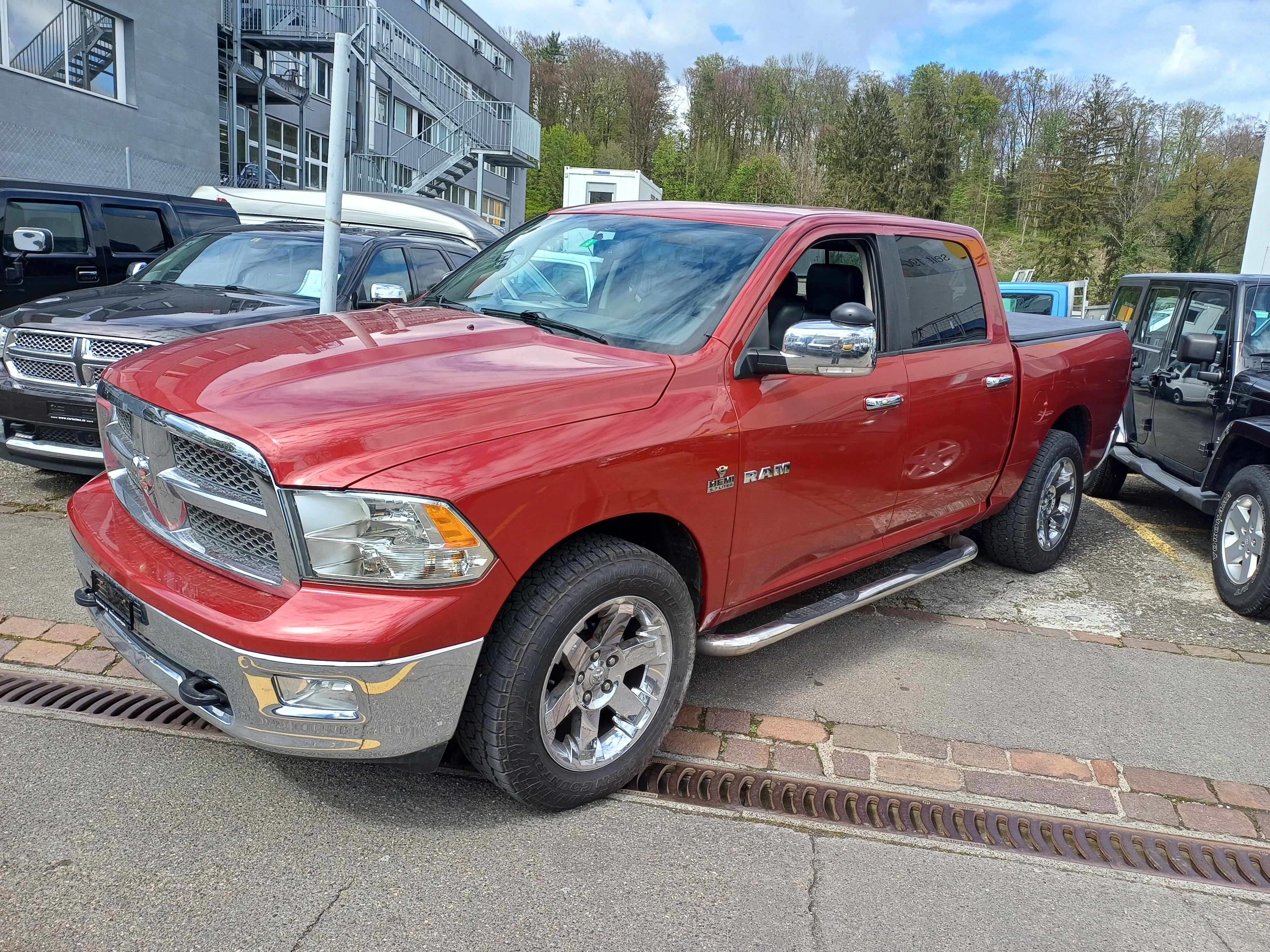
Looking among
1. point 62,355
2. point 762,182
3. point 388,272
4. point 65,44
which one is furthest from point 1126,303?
point 762,182

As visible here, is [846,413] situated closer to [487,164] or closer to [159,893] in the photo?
[159,893]

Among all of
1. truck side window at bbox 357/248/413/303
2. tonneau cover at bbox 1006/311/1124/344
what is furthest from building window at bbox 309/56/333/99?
tonneau cover at bbox 1006/311/1124/344

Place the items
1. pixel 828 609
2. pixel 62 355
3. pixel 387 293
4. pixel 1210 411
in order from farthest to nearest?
pixel 1210 411 → pixel 62 355 → pixel 387 293 → pixel 828 609

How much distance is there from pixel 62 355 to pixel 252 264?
6.23 ft

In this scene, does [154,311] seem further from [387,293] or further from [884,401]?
[884,401]

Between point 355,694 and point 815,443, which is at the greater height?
point 815,443

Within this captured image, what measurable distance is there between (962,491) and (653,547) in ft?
6.78

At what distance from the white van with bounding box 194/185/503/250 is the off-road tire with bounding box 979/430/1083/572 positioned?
9785 mm

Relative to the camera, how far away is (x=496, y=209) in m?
44.4

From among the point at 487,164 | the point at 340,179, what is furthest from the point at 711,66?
the point at 340,179

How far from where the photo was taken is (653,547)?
3.24 meters

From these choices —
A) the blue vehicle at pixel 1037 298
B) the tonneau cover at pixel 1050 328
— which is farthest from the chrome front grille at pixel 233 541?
the blue vehicle at pixel 1037 298

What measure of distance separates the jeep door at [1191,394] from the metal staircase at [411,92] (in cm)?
1552

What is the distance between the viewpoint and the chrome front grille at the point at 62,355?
534 centimetres
